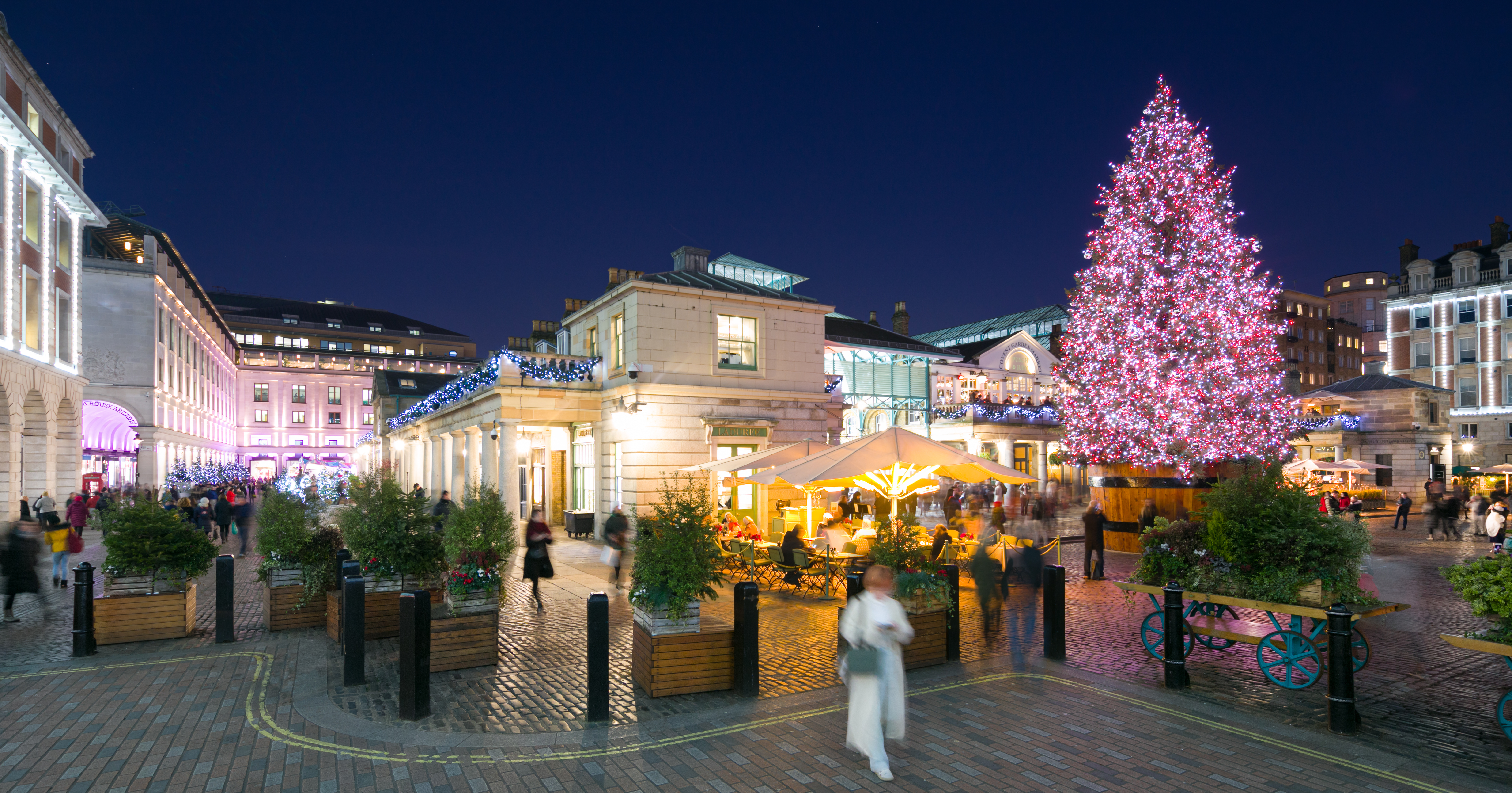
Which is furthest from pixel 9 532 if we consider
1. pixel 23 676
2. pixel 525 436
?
pixel 525 436

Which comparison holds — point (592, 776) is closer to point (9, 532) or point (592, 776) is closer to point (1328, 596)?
point (1328, 596)

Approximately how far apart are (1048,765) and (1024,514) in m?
18.4

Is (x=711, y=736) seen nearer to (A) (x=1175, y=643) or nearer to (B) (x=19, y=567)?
(A) (x=1175, y=643)

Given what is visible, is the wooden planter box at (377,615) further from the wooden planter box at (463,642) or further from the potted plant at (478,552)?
the wooden planter box at (463,642)

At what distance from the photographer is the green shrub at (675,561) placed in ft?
25.0

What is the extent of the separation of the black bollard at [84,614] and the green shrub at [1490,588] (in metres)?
13.8

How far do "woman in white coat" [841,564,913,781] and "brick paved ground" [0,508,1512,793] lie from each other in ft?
0.82

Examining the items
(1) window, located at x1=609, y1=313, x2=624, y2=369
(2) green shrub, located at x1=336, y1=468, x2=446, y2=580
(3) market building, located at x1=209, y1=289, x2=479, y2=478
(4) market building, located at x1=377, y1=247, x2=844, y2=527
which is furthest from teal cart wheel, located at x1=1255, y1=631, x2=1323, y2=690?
(3) market building, located at x1=209, y1=289, x2=479, y2=478

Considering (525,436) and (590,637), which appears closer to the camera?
(590,637)

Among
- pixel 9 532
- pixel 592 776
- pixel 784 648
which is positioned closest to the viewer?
pixel 592 776

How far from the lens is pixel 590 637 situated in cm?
714

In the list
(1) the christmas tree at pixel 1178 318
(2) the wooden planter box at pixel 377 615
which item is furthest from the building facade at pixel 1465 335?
(2) the wooden planter box at pixel 377 615

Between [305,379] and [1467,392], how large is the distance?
10622 cm

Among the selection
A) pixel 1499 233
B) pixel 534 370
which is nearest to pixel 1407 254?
pixel 1499 233
